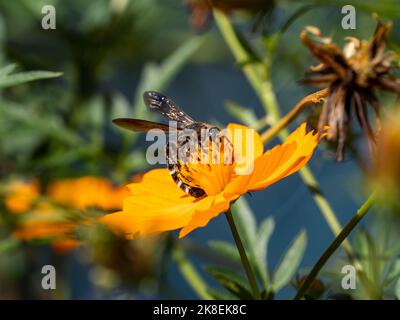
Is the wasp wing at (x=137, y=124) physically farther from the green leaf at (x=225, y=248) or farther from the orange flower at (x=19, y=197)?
the orange flower at (x=19, y=197)

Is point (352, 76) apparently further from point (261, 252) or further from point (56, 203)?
point (56, 203)

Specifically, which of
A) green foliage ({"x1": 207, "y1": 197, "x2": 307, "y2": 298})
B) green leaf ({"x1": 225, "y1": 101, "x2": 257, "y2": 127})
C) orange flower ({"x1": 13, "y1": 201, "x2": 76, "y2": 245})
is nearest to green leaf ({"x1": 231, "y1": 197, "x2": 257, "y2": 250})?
green foliage ({"x1": 207, "y1": 197, "x2": 307, "y2": 298})

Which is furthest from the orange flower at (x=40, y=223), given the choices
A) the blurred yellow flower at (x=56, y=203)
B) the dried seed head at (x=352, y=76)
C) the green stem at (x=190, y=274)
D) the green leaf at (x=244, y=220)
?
the dried seed head at (x=352, y=76)

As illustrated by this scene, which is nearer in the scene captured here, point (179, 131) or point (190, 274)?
point (179, 131)

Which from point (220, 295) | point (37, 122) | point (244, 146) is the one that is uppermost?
point (37, 122)

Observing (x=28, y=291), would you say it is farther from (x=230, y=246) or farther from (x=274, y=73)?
(x=230, y=246)

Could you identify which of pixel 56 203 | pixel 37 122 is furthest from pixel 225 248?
pixel 37 122
